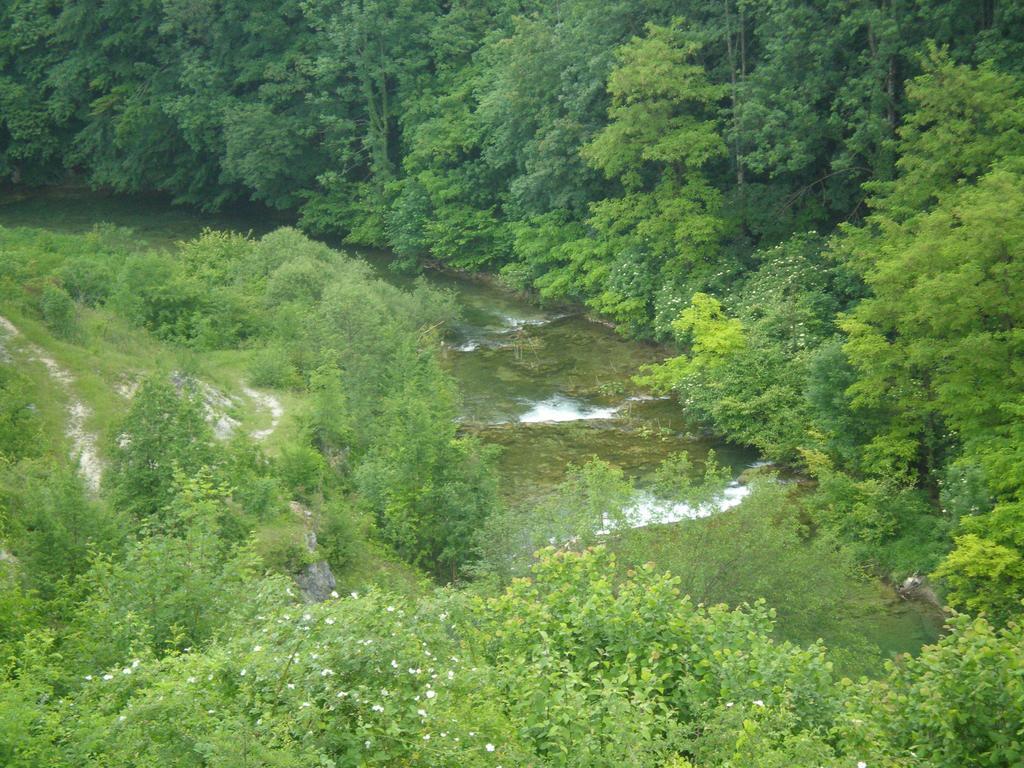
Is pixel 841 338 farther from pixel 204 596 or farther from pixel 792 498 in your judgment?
pixel 204 596

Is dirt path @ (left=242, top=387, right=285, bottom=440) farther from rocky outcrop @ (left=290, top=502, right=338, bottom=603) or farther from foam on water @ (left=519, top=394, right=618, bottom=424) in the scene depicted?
foam on water @ (left=519, top=394, right=618, bottom=424)

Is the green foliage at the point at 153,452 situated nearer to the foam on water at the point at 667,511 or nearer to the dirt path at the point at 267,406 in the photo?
the dirt path at the point at 267,406

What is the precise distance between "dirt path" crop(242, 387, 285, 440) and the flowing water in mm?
5934

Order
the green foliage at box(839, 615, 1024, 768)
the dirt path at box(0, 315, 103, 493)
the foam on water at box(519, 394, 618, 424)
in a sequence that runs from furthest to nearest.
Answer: the foam on water at box(519, 394, 618, 424)
the dirt path at box(0, 315, 103, 493)
the green foliage at box(839, 615, 1024, 768)

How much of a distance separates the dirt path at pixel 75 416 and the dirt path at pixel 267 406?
135 inches

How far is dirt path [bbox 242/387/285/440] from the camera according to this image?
2109 cm

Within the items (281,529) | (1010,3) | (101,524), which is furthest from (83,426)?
(1010,3)

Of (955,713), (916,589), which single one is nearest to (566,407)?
(916,589)

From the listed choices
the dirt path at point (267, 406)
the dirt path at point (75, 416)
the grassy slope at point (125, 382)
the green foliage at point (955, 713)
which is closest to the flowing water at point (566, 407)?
the grassy slope at point (125, 382)

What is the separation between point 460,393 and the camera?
99.8ft

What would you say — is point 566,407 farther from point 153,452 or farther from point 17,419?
point 153,452

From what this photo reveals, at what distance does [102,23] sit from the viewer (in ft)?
167

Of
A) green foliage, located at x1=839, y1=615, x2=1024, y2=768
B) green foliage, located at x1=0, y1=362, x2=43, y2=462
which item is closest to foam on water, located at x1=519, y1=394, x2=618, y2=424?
green foliage, located at x1=0, y1=362, x2=43, y2=462

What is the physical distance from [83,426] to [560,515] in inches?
365
